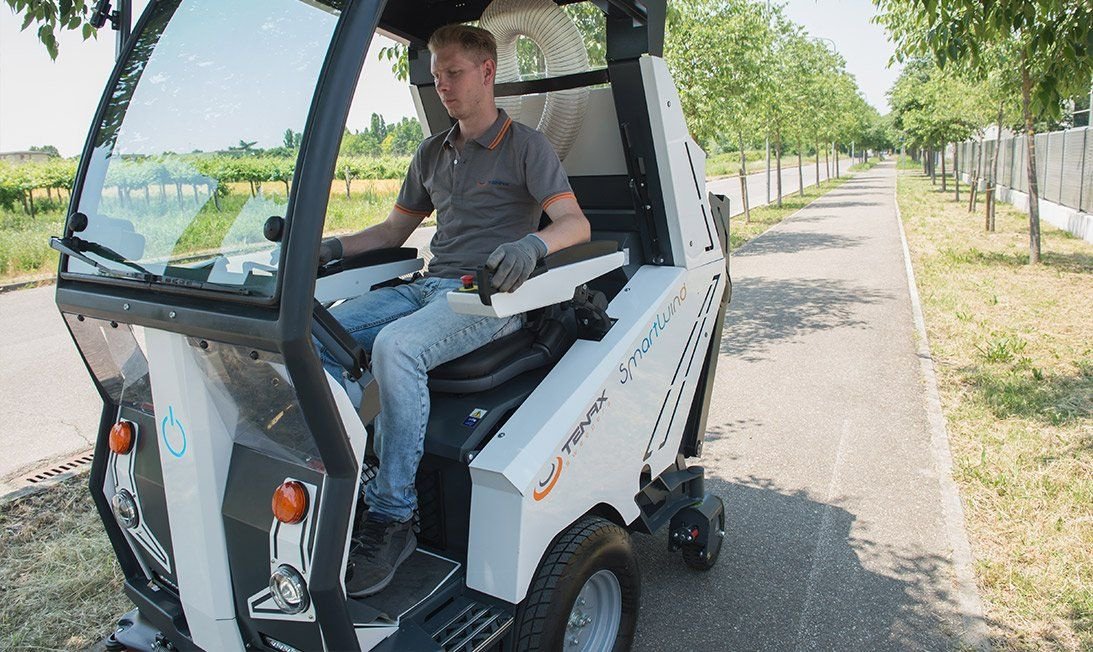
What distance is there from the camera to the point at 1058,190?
58.3 ft

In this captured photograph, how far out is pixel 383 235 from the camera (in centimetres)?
346

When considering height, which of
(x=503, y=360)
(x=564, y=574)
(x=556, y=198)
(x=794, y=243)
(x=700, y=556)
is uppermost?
(x=556, y=198)

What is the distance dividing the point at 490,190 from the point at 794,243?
556 inches

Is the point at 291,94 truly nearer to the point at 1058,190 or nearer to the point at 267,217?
the point at 267,217

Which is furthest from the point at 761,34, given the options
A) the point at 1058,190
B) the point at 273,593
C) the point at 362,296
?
the point at 273,593

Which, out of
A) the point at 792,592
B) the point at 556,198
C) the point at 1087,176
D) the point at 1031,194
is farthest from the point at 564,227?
the point at 1087,176

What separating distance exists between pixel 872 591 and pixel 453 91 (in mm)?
2776

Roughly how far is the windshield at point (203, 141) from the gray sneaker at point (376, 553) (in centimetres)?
91

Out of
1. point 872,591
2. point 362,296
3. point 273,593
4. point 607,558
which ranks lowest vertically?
point 872,591

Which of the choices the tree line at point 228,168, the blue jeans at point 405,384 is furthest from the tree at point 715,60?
the blue jeans at point 405,384

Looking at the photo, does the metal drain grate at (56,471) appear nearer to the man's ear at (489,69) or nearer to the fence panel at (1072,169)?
the man's ear at (489,69)

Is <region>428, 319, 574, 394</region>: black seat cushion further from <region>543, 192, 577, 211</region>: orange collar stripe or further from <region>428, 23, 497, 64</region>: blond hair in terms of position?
<region>428, 23, 497, 64</region>: blond hair

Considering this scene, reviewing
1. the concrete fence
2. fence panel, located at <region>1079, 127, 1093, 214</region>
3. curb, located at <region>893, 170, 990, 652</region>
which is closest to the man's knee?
curb, located at <region>893, 170, 990, 652</region>

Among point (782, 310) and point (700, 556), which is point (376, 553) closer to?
point (700, 556)
